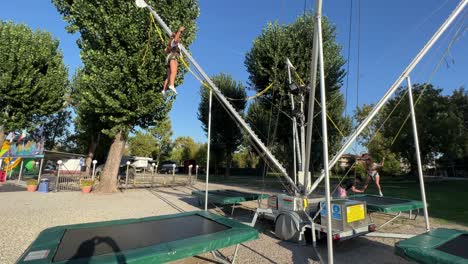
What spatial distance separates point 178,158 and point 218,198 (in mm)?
44644

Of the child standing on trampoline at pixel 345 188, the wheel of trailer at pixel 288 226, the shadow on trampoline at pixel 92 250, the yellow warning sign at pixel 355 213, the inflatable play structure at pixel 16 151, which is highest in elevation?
the inflatable play structure at pixel 16 151

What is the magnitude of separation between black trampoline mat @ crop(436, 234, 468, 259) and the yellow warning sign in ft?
5.29

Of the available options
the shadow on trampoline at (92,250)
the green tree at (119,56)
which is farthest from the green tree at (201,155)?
the shadow on trampoline at (92,250)

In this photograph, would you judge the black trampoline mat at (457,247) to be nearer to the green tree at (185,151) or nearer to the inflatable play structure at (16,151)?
the inflatable play structure at (16,151)

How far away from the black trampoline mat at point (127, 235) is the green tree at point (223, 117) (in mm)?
21368

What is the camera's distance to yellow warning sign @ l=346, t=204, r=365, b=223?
196 inches

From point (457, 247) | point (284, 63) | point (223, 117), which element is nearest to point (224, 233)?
point (457, 247)

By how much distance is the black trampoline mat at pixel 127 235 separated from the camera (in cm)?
307

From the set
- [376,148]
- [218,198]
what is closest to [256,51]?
[218,198]

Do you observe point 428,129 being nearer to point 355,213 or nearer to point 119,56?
point 355,213

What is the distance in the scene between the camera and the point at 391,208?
610 cm

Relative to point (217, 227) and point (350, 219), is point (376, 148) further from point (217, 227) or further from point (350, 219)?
point (217, 227)

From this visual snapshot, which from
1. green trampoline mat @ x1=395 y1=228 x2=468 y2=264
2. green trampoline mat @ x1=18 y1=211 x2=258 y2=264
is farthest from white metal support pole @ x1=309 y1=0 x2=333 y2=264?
green trampoline mat @ x1=18 y1=211 x2=258 y2=264

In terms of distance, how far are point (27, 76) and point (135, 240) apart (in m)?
18.1
